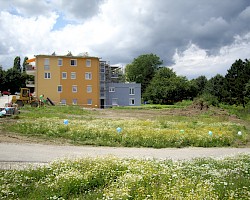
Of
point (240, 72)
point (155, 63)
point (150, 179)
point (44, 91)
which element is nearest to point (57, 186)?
point (150, 179)

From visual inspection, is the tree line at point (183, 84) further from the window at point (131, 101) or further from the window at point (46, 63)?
the window at point (46, 63)

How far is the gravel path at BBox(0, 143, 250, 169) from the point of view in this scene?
10992 mm

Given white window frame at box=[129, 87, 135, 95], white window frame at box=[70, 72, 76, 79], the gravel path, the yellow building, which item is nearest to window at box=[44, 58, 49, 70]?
the yellow building

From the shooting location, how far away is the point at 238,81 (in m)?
65.4

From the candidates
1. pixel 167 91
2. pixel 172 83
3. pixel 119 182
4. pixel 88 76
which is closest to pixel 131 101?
pixel 88 76

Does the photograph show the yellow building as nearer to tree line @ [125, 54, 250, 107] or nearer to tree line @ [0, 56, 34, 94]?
tree line @ [125, 54, 250, 107]

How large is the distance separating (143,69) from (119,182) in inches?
4201

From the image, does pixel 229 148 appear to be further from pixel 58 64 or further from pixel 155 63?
pixel 155 63

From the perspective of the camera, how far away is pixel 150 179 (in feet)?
23.1

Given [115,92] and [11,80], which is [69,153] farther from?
[11,80]

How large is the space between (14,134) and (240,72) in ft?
209

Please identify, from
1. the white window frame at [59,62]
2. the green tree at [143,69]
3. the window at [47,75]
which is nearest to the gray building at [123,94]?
the white window frame at [59,62]

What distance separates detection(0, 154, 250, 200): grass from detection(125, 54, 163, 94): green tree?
331 feet

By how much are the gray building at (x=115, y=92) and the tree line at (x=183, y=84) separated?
1436 centimetres
